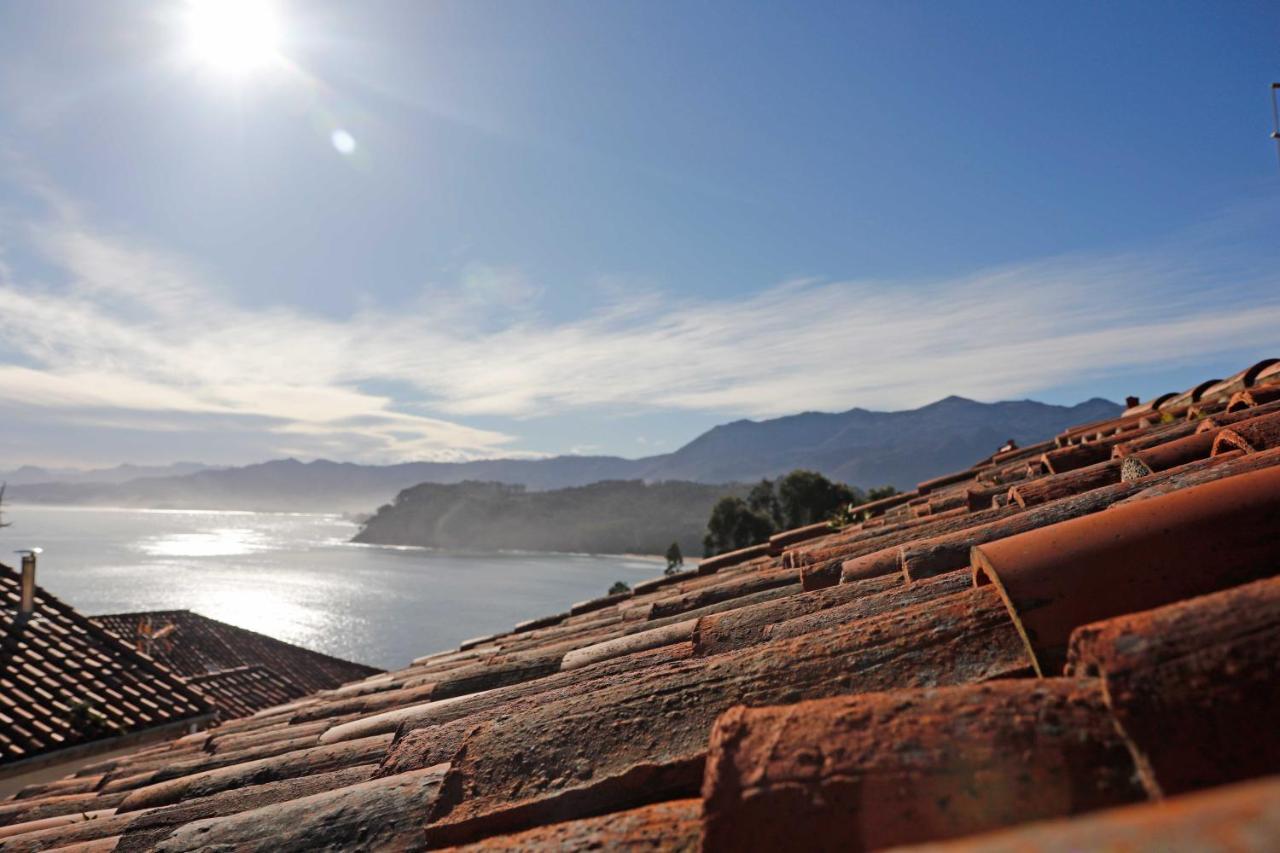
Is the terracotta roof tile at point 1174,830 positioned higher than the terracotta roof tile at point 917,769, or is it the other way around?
the terracotta roof tile at point 1174,830

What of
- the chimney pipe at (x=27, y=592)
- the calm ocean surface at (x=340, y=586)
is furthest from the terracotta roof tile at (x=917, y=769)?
the calm ocean surface at (x=340, y=586)

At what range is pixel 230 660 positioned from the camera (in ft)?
69.5

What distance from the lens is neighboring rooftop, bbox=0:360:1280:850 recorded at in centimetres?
115

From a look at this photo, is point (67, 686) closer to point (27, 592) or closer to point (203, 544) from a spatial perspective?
point (27, 592)

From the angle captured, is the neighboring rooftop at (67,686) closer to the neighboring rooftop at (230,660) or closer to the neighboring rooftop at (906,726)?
the neighboring rooftop at (906,726)

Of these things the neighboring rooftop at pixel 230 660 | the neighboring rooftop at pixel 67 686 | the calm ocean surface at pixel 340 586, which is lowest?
the calm ocean surface at pixel 340 586

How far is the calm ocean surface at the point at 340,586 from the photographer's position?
198ft

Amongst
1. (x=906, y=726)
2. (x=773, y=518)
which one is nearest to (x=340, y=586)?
(x=773, y=518)

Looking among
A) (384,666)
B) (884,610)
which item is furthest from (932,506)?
(384,666)

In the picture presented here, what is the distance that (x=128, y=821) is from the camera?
123 inches

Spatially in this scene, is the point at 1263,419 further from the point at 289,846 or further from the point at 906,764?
the point at 289,846

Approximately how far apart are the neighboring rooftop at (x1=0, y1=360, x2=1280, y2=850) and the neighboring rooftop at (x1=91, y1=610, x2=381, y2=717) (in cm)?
1592

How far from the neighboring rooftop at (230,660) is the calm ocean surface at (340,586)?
25852 mm

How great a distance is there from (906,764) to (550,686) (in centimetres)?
205
